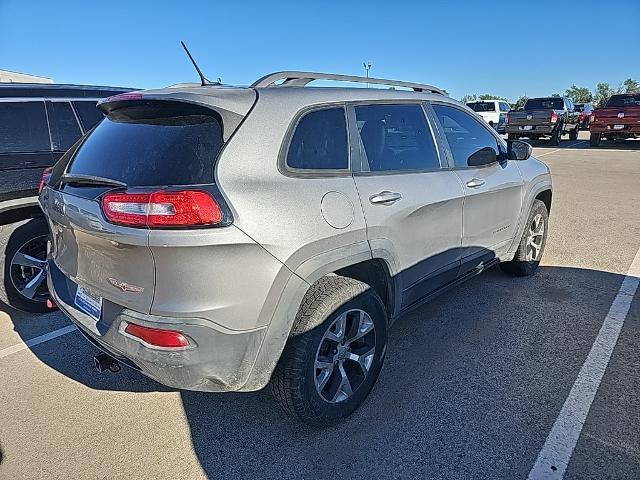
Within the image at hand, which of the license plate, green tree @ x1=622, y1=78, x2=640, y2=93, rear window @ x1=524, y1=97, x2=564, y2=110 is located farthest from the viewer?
green tree @ x1=622, y1=78, x2=640, y2=93

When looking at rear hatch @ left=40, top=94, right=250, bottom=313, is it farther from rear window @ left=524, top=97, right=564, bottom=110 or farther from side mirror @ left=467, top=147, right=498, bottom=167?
rear window @ left=524, top=97, right=564, bottom=110

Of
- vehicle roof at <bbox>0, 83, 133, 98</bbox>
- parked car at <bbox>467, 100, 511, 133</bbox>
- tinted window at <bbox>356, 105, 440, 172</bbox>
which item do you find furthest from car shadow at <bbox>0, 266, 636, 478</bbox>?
parked car at <bbox>467, 100, 511, 133</bbox>

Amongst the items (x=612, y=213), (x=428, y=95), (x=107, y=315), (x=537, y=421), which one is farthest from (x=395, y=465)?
(x=612, y=213)

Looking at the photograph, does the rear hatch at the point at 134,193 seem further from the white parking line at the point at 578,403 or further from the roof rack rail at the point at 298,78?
the white parking line at the point at 578,403

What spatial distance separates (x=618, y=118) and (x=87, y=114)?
63.0ft

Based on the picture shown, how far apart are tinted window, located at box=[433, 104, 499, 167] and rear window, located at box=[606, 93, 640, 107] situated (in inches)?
690

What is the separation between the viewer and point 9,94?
382 centimetres

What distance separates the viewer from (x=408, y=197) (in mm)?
2775

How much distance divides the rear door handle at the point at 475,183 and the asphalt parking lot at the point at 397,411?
1124 mm

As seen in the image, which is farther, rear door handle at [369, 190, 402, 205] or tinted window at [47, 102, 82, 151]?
tinted window at [47, 102, 82, 151]

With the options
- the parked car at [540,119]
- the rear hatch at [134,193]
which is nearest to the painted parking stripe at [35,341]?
the rear hatch at [134,193]

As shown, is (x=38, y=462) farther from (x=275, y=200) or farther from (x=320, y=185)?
(x=320, y=185)

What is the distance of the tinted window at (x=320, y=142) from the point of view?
2297mm

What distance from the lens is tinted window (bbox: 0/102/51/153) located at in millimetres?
3727
